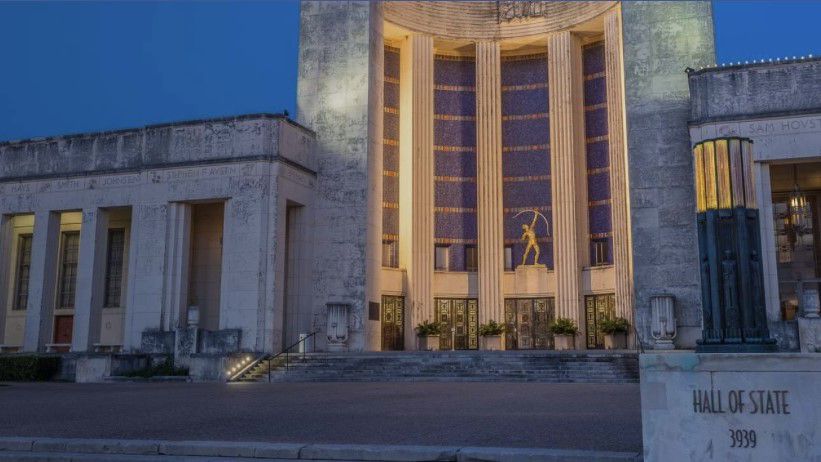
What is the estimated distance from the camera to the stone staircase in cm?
2152

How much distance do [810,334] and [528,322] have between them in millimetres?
13688

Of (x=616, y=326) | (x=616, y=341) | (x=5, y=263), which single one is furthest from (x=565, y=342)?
(x=5, y=263)

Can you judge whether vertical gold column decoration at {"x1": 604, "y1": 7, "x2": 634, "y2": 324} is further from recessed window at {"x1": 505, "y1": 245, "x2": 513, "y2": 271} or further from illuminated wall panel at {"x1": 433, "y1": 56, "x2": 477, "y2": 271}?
illuminated wall panel at {"x1": 433, "y1": 56, "x2": 477, "y2": 271}

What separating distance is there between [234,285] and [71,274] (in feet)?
35.4

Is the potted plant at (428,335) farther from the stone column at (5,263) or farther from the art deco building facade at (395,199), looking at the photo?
the stone column at (5,263)

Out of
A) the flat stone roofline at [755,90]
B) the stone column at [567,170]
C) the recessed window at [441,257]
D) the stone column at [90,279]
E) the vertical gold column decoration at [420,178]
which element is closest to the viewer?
the flat stone roofline at [755,90]

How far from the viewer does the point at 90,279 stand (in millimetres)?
30812

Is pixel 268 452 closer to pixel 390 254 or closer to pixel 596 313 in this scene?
pixel 390 254

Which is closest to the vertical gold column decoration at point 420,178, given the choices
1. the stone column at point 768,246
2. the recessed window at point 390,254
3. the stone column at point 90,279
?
the recessed window at point 390,254

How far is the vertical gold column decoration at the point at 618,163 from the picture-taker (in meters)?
31.9

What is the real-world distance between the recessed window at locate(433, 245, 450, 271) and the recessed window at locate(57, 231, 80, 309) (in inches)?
627

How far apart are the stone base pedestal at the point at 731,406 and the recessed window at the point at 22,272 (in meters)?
33.9

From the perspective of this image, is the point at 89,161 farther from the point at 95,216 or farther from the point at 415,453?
the point at 415,453

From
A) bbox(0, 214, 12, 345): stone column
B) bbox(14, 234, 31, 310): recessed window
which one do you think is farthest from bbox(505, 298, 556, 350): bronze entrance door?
bbox(14, 234, 31, 310): recessed window
